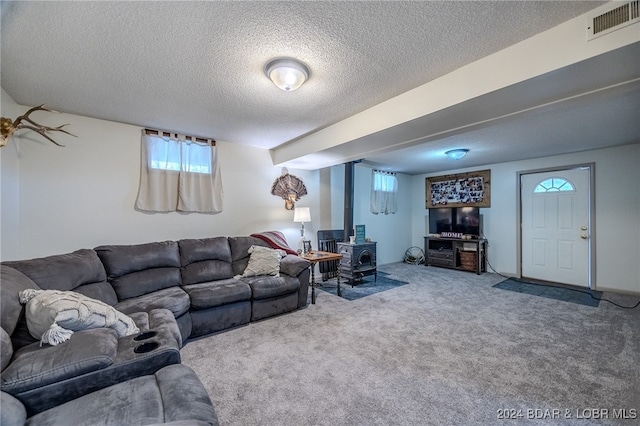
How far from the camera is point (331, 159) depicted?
4.11 m

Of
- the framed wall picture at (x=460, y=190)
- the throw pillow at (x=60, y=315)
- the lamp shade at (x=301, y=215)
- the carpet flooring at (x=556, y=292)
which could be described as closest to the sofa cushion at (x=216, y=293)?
the throw pillow at (x=60, y=315)

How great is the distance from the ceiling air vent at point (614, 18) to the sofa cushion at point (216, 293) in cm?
345

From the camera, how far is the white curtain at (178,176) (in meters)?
3.39

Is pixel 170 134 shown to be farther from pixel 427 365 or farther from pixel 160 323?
pixel 427 365

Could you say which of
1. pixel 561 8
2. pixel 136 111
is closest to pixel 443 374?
pixel 561 8

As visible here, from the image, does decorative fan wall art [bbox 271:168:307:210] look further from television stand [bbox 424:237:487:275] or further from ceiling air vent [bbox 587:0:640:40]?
ceiling air vent [bbox 587:0:640:40]

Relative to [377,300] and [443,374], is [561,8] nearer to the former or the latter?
[443,374]

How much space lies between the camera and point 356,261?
4.71m

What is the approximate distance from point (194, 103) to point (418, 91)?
222 cm

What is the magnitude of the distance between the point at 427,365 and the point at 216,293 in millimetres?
2182

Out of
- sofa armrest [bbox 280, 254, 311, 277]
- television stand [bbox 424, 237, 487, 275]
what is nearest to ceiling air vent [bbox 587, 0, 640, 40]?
sofa armrest [bbox 280, 254, 311, 277]

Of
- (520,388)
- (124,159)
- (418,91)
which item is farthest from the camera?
(124,159)

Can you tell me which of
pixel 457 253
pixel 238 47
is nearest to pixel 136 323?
pixel 238 47

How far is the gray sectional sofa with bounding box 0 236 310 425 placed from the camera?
1148mm
